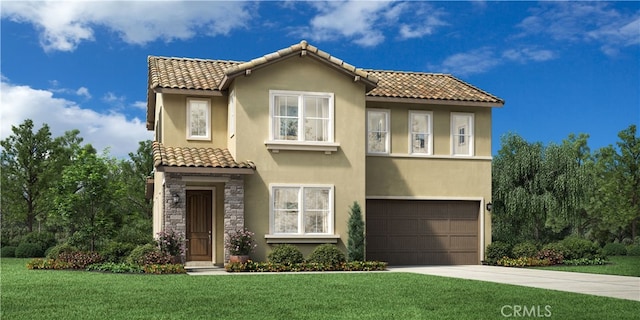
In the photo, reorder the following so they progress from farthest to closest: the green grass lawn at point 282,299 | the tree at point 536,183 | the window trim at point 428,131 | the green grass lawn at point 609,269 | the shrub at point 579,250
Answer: the tree at point 536,183
the window trim at point 428,131
the shrub at point 579,250
the green grass lawn at point 609,269
the green grass lawn at point 282,299

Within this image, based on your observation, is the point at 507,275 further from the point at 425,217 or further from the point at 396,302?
the point at 396,302

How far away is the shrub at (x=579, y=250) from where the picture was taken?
25.3m

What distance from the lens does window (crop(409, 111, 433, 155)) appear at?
25.6m

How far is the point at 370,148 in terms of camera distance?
25.1 metres

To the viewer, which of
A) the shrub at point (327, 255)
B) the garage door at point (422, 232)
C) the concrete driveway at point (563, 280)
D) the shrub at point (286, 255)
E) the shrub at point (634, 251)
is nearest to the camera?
the concrete driveway at point (563, 280)

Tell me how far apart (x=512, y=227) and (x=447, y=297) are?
67.2 feet

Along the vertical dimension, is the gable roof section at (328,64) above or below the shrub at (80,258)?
above

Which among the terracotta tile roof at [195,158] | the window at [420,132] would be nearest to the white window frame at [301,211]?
the terracotta tile roof at [195,158]

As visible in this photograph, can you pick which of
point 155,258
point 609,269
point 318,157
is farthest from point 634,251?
point 155,258

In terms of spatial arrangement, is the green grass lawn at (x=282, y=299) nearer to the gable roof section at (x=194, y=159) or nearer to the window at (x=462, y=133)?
the gable roof section at (x=194, y=159)

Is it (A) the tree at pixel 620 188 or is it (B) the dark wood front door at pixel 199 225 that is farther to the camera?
(A) the tree at pixel 620 188

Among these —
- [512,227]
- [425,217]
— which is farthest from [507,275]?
[512,227]

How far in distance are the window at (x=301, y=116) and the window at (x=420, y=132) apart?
374 centimetres

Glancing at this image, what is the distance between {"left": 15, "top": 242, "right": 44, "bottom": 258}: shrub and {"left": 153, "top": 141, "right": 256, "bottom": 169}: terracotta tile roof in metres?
11.4
